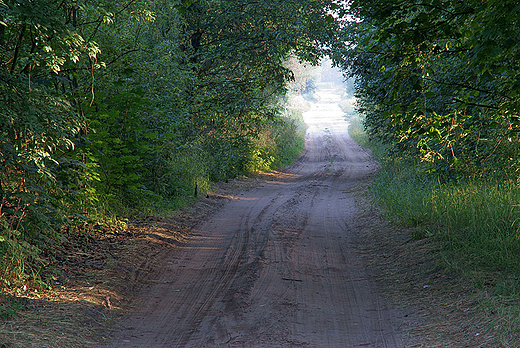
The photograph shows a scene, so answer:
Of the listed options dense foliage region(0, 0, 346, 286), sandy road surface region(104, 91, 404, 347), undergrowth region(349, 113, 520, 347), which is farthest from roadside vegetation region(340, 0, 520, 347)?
sandy road surface region(104, 91, 404, 347)

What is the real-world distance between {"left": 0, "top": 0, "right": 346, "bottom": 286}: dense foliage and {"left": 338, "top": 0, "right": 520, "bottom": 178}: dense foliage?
961 mm

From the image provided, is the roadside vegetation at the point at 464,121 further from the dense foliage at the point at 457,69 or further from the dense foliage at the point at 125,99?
the dense foliage at the point at 125,99

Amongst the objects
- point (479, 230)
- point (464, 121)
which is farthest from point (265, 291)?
point (464, 121)

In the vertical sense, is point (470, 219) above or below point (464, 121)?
below

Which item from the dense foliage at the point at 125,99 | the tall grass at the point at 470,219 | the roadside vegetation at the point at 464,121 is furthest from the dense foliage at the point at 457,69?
the dense foliage at the point at 125,99

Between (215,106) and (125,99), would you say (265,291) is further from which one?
(215,106)

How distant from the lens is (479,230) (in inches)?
250

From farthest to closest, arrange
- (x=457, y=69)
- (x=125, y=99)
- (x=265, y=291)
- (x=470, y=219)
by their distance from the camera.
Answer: (x=125, y=99) → (x=470, y=219) → (x=457, y=69) → (x=265, y=291)

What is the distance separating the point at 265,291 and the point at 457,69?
12.9 feet

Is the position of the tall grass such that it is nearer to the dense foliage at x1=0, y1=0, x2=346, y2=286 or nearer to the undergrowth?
the undergrowth

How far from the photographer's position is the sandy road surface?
14.4 ft

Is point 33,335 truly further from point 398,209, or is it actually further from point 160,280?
point 398,209

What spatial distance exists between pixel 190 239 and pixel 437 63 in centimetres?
584

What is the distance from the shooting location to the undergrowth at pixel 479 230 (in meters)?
4.67
